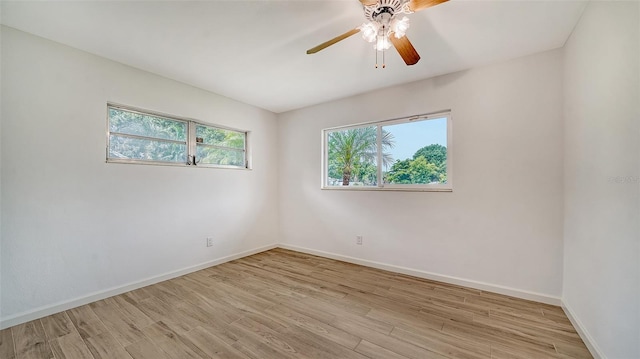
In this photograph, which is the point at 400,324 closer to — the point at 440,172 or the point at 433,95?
the point at 440,172

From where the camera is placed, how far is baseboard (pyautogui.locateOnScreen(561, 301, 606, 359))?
5.02 ft

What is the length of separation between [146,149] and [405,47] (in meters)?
2.97

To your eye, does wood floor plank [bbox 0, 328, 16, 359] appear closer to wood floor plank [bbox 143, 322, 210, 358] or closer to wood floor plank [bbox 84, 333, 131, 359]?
wood floor plank [bbox 84, 333, 131, 359]

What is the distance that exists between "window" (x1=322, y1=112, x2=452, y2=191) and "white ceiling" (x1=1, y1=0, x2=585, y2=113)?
2.14ft

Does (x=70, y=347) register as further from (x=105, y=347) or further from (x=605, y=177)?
(x=605, y=177)

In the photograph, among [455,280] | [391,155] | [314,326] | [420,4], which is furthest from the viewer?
[391,155]

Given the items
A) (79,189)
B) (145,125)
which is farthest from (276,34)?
(79,189)

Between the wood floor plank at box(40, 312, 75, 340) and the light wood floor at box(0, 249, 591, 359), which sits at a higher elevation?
the light wood floor at box(0, 249, 591, 359)

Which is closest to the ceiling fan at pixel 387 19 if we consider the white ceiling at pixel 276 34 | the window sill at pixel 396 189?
the white ceiling at pixel 276 34

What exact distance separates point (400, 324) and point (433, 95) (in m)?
2.51

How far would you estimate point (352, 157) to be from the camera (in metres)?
3.67

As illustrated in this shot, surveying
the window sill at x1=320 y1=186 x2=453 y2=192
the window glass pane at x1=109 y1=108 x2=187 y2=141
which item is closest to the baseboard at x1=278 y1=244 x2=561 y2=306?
the window sill at x1=320 y1=186 x2=453 y2=192

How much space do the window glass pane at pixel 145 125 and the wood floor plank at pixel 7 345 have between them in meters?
1.87

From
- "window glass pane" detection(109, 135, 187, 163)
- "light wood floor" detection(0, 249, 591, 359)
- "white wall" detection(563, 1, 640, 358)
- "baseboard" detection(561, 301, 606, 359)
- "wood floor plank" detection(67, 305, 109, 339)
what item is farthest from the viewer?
"window glass pane" detection(109, 135, 187, 163)
